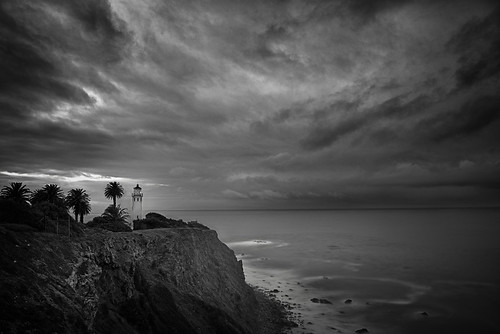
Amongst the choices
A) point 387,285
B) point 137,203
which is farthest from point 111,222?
point 387,285

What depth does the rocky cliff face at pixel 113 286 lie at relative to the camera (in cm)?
1177

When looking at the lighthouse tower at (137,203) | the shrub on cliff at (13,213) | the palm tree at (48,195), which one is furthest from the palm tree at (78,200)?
the shrub on cliff at (13,213)

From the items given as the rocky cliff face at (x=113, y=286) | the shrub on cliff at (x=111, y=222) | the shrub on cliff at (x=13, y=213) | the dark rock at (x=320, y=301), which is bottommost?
the dark rock at (x=320, y=301)

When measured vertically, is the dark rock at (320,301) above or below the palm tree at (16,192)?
below

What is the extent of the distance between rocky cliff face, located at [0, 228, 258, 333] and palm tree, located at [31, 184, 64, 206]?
3827 centimetres

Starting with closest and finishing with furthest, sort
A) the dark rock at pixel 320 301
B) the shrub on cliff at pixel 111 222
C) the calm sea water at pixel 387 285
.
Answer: the calm sea water at pixel 387 285 < the shrub on cliff at pixel 111 222 < the dark rock at pixel 320 301

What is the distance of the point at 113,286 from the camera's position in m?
18.1

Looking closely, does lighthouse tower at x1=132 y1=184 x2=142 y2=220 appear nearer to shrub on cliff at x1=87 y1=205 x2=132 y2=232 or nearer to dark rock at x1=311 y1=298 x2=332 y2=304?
shrub on cliff at x1=87 y1=205 x2=132 y2=232

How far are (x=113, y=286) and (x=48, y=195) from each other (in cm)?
4912

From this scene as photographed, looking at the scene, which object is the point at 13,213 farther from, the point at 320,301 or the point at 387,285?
the point at 387,285

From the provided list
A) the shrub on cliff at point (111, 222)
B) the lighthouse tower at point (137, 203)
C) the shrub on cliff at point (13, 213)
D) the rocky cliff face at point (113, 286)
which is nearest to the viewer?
the rocky cliff face at point (113, 286)

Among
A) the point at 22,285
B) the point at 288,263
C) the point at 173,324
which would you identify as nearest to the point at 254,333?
the point at 173,324

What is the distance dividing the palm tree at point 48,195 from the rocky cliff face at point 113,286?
38272 mm

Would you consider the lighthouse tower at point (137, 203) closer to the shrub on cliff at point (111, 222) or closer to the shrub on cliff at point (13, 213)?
the shrub on cliff at point (111, 222)
